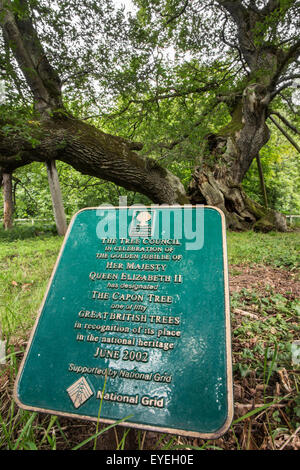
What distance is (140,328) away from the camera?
139 cm

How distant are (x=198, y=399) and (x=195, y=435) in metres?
0.13

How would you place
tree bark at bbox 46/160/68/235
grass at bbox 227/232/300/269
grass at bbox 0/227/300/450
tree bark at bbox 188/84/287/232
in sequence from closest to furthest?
grass at bbox 0/227/300/450 → grass at bbox 227/232/300/269 → tree bark at bbox 46/160/68/235 → tree bark at bbox 188/84/287/232

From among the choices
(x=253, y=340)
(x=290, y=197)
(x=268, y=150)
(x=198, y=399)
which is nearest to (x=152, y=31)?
(x=253, y=340)

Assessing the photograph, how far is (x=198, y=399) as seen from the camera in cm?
113

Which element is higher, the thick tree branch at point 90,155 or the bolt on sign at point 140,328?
the thick tree branch at point 90,155

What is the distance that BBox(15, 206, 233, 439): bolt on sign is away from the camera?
3.78 feet

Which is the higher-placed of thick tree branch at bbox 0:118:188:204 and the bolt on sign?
thick tree branch at bbox 0:118:188:204

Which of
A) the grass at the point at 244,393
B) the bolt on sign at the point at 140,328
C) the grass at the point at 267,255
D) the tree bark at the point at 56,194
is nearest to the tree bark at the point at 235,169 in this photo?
the grass at the point at 267,255

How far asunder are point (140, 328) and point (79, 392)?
0.41 metres

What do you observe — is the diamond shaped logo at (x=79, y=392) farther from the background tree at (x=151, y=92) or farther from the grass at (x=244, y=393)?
the background tree at (x=151, y=92)

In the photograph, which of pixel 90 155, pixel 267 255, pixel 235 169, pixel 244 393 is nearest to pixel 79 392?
pixel 244 393

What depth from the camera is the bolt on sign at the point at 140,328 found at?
1.15 meters

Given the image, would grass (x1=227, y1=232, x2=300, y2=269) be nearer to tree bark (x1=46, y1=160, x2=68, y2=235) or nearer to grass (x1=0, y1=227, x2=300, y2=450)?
grass (x1=0, y1=227, x2=300, y2=450)

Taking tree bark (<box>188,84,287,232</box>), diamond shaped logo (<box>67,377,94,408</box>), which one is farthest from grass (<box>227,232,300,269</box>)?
diamond shaped logo (<box>67,377,94,408</box>)
